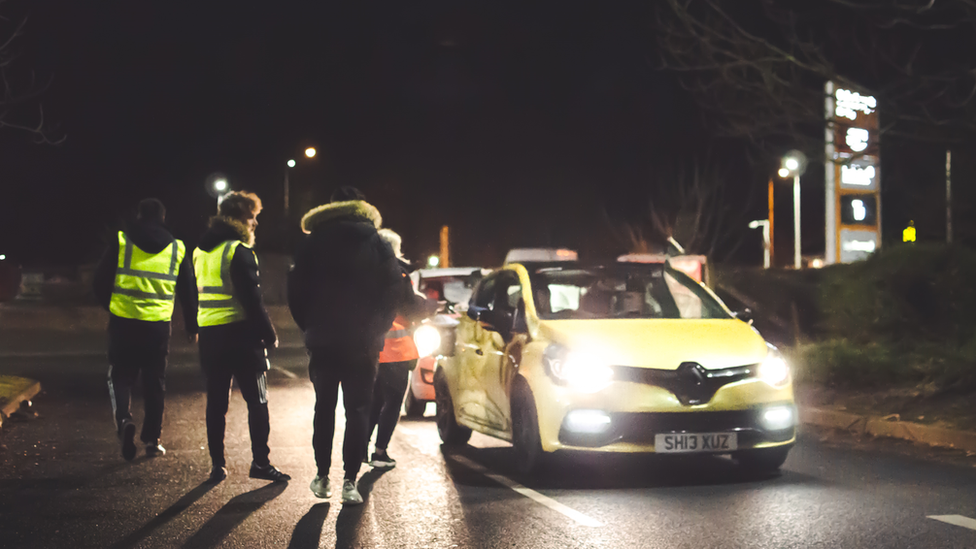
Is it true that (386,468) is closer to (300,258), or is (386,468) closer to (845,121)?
(300,258)

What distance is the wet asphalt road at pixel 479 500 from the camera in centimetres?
606

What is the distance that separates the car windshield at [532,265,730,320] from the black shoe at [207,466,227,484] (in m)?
2.51

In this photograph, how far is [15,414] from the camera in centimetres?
1210

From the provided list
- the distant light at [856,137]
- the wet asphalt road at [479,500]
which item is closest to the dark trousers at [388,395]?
the wet asphalt road at [479,500]

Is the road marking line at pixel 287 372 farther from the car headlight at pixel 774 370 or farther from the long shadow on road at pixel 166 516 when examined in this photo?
the car headlight at pixel 774 370

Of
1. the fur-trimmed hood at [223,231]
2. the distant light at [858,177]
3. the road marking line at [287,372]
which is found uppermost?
the distant light at [858,177]

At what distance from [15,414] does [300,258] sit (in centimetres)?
646

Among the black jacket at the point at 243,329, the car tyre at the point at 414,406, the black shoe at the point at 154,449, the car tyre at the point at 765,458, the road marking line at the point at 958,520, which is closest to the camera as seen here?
the road marking line at the point at 958,520

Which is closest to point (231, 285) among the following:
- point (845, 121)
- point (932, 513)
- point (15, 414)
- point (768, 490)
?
point (768, 490)

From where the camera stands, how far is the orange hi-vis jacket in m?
8.36

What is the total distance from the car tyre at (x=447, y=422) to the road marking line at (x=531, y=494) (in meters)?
0.51

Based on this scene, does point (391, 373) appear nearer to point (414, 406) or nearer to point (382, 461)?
point (382, 461)

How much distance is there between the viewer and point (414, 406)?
39.9ft

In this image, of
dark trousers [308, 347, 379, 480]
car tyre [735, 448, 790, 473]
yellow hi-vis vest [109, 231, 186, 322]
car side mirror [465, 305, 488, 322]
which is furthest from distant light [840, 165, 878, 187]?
dark trousers [308, 347, 379, 480]
